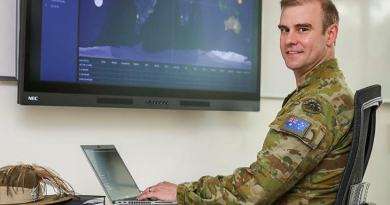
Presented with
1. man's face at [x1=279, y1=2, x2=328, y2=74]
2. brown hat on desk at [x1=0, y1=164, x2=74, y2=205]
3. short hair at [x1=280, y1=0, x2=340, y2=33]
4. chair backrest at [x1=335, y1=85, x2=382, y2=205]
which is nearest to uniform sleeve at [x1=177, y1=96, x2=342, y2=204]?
chair backrest at [x1=335, y1=85, x2=382, y2=205]

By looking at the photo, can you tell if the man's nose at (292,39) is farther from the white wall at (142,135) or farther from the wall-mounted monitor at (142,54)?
the white wall at (142,135)

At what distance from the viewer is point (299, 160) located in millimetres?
1740

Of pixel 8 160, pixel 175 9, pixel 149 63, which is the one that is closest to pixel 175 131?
pixel 149 63

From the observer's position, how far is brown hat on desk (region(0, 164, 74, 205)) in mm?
1801

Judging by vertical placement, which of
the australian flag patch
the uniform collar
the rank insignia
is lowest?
the australian flag patch

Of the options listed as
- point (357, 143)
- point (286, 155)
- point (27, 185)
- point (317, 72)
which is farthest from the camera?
point (317, 72)

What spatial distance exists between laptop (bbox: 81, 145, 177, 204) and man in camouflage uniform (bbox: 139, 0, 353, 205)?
5.9 inches

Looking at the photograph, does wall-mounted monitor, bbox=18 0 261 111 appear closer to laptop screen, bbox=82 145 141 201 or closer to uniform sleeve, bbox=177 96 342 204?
laptop screen, bbox=82 145 141 201

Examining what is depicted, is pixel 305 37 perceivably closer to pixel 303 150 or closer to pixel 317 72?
pixel 317 72

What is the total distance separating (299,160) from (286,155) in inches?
1.8

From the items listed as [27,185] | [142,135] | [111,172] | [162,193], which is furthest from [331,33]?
[27,185]

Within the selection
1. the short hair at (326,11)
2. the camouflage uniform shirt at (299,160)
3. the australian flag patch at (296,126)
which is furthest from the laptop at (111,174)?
the short hair at (326,11)

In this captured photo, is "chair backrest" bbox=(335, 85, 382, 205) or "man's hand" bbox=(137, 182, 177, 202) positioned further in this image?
"man's hand" bbox=(137, 182, 177, 202)

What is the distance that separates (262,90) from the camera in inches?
125
